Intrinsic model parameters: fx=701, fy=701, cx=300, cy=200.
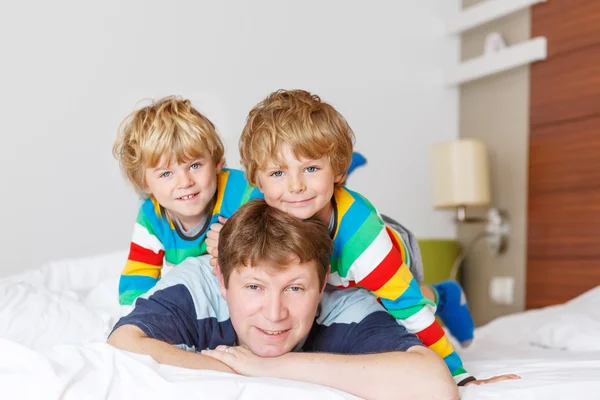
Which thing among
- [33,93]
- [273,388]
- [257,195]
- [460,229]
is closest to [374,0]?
[460,229]

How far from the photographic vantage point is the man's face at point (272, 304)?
1308 millimetres

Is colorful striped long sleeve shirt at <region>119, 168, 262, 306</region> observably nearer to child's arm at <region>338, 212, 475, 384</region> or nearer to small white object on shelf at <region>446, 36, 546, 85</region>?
child's arm at <region>338, 212, 475, 384</region>

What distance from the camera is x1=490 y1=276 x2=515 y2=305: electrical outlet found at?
3.31 m

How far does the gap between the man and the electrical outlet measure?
6.54 ft

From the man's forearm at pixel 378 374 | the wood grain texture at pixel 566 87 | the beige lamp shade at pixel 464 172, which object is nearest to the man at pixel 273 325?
the man's forearm at pixel 378 374

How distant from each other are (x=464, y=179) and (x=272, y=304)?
217cm

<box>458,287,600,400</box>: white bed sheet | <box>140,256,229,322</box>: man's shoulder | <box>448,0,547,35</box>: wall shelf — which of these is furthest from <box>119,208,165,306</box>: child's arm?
<box>448,0,547,35</box>: wall shelf

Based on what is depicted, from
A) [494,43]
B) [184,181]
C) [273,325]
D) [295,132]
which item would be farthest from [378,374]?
[494,43]

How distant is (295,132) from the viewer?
1.47 metres

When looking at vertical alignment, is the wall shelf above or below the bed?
above

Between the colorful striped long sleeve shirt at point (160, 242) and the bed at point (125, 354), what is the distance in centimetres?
12

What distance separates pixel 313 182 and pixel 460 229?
249cm

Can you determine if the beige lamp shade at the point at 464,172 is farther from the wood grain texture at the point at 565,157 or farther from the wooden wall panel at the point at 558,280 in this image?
the wooden wall panel at the point at 558,280

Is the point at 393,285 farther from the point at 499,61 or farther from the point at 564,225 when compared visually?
the point at 499,61
